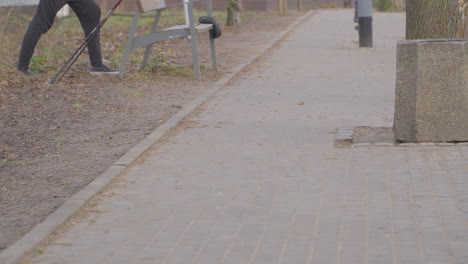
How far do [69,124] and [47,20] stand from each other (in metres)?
2.89

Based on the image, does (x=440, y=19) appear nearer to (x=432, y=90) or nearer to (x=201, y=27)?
(x=432, y=90)

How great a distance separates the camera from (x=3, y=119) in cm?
888

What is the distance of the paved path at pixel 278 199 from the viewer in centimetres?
482

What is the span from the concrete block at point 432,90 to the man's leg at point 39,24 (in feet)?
16.8

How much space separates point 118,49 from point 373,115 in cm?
730

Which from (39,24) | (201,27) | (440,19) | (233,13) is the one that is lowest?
(233,13)

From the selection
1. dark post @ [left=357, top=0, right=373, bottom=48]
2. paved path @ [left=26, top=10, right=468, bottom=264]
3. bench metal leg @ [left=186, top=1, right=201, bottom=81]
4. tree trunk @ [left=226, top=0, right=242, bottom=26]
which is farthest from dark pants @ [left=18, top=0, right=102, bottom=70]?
tree trunk @ [left=226, top=0, right=242, bottom=26]

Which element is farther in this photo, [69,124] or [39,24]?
[39,24]

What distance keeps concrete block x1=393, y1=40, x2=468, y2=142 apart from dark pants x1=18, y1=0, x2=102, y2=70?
504 centimetres

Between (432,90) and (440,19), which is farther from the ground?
(440,19)

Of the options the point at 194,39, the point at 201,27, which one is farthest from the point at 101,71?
the point at 201,27

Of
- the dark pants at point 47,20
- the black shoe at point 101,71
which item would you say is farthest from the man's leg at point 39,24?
the black shoe at point 101,71

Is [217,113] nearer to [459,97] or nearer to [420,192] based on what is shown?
[459,97]

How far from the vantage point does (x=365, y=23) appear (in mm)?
16422
